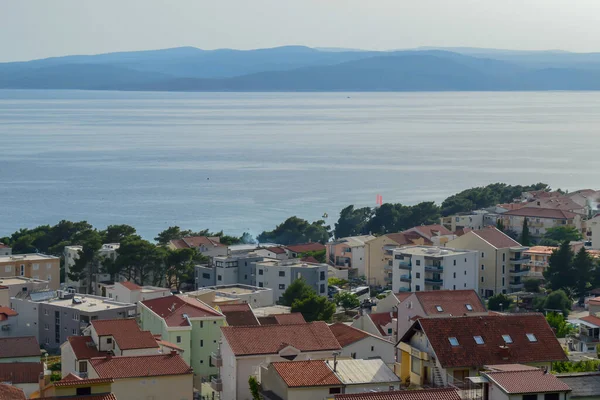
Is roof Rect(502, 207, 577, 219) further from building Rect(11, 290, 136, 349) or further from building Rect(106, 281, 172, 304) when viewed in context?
building Rect(11, 290, 136, 349)

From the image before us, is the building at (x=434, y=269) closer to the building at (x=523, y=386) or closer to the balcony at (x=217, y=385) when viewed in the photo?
the balcony at (x=217, y=385)

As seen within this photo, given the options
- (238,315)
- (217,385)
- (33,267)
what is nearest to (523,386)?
(217,385)

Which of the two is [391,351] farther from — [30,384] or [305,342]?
[30,384]

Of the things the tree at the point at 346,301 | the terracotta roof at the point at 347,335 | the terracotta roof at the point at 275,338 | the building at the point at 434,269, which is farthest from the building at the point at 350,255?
the terracotta roof at the point at 275,338

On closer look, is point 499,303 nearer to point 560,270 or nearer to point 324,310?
point 560,270

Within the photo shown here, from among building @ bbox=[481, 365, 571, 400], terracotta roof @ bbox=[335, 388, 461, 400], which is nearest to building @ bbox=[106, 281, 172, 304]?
terracotta roof @ bbox=[335, 388, 461, 400]

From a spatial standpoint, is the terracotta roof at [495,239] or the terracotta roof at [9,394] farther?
the terracotta roof at [495,239]
